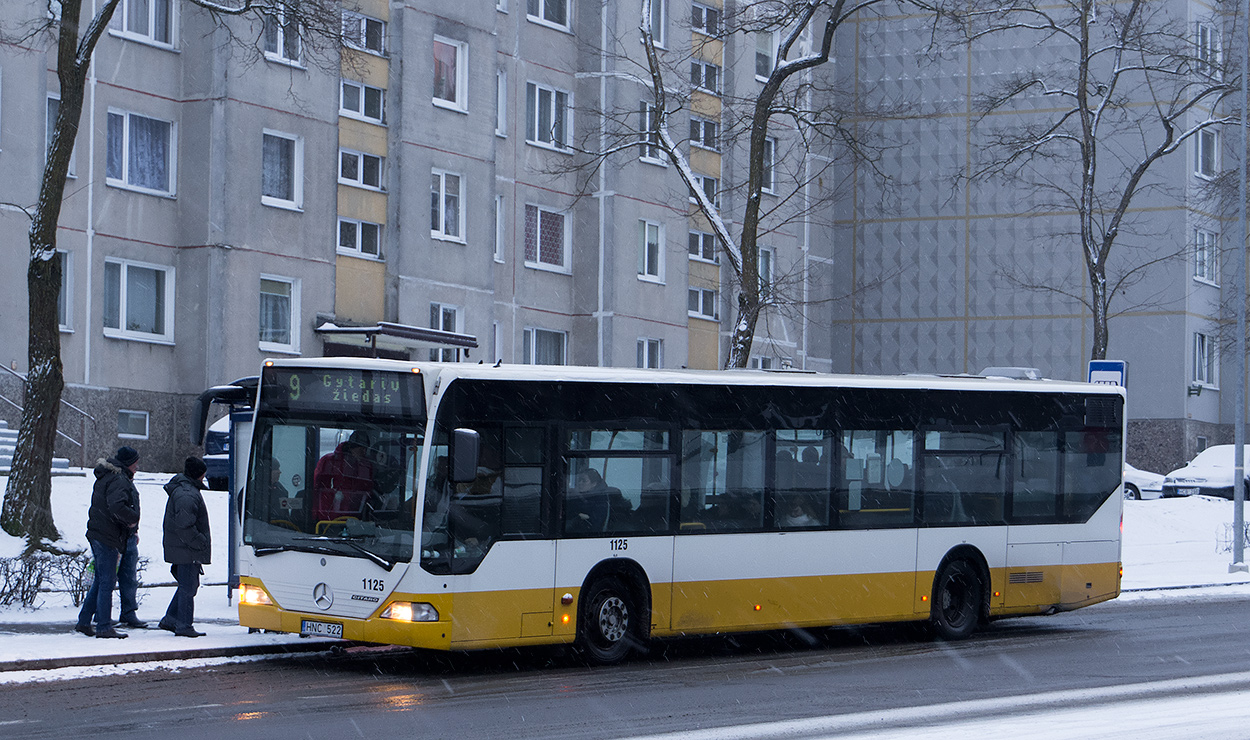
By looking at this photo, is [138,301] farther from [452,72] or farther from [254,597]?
[254,597]

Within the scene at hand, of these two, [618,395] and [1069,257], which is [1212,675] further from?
[1069,257]

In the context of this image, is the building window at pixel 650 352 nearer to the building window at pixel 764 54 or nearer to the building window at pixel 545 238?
the building window at pixel 545 238

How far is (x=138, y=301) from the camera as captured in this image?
111ft

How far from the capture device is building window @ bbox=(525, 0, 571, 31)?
4409 cm

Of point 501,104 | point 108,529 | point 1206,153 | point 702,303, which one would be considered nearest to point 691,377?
point 108,529

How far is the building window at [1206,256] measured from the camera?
54250mm

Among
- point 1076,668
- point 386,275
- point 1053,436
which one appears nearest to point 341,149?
point 386,275

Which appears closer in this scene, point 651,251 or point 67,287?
point 67,287

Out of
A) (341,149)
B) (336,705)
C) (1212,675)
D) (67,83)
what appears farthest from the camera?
(341,149)

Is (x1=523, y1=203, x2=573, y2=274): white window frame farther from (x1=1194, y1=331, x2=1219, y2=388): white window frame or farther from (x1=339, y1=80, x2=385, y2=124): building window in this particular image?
(x1=1194, y1=331, x2=1219, y2=388): white window frame

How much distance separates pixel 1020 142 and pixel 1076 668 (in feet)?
80.5

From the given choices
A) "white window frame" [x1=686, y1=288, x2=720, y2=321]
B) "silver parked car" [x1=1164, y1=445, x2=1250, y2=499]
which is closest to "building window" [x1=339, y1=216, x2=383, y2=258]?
"white window frame" [x1=686, y1=288, x2=720, y2=321]

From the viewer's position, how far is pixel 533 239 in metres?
44.1

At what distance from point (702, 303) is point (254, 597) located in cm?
3582
